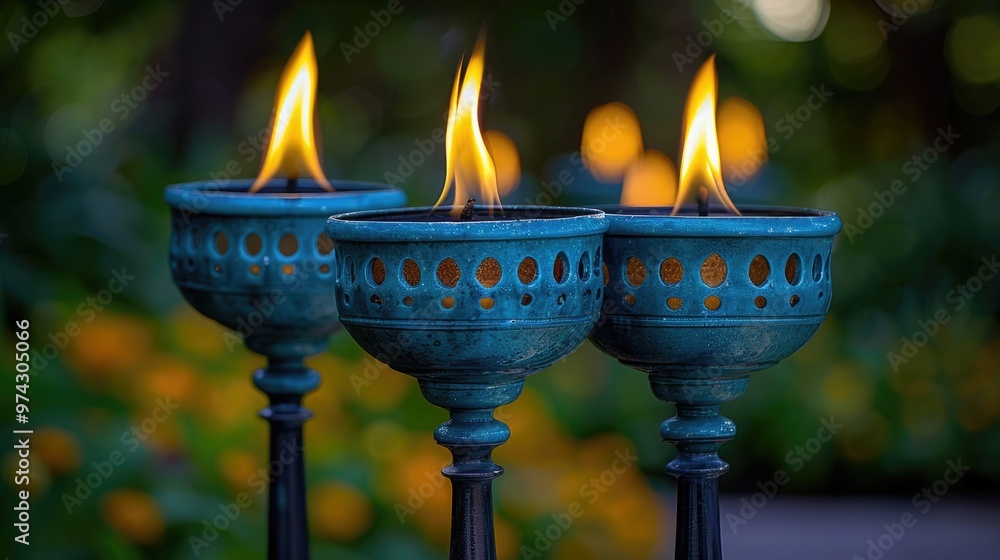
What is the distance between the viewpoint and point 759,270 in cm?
110

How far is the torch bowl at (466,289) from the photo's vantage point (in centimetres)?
97

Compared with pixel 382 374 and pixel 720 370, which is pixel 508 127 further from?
pixel 720 370

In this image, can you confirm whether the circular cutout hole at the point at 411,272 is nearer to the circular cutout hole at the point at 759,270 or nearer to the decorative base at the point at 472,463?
the decorative base at the point at 472,463

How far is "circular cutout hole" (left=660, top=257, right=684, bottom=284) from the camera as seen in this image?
1.09 m

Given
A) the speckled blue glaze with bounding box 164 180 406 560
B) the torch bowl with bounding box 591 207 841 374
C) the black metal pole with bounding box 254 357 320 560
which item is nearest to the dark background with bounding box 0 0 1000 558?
the black metal pole with bounding box 254 357 320 560

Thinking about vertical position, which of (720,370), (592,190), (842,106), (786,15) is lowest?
(720,370)

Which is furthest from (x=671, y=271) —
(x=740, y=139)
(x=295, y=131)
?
(x=740, y=139)

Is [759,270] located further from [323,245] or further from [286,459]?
[286,459]

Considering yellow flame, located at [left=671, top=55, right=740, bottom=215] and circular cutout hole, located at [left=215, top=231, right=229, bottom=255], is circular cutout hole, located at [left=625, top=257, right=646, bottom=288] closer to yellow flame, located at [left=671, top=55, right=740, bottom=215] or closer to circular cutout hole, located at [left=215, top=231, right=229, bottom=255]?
yellow flame, located at [left=671, top=55, right=740, bottom=215]

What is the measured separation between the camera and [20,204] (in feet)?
9.33

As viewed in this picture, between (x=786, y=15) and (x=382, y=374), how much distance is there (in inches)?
63.3

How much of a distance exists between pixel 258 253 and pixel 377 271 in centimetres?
43

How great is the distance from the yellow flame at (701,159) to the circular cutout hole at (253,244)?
47cm

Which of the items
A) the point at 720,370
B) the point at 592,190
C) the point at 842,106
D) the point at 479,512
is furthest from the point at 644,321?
the point at 842,106
